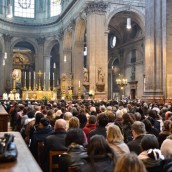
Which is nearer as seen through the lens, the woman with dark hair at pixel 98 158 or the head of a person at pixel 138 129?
the woman with dark hair at pixel 98 158

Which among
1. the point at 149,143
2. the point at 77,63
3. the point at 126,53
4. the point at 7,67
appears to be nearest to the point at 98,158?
the point at 149,143

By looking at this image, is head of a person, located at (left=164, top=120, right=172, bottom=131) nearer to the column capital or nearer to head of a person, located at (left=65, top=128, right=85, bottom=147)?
head of a person, located at (left=65, top=128, right=85, bottom=147)

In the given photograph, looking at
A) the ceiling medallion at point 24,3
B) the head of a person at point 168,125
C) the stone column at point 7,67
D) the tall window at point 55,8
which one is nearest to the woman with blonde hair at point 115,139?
the head of a person at point 168,125

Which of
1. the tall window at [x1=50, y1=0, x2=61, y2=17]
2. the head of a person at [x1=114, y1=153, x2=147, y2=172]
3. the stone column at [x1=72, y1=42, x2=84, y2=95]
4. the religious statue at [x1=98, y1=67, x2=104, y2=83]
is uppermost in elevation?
the tall window at [x1=50, y1=0, x2=61, y2=17]

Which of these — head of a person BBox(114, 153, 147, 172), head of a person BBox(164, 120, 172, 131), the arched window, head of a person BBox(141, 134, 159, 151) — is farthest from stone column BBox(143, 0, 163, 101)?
the arched window

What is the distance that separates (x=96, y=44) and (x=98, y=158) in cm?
2432

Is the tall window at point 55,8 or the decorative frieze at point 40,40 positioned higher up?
the tall window at point 55,8

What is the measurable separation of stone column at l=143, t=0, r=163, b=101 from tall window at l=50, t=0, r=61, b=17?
23929mm

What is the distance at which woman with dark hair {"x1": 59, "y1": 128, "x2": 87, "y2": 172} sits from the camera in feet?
12.8

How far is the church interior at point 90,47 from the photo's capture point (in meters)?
19.3

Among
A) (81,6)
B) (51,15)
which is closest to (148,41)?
(81,6)

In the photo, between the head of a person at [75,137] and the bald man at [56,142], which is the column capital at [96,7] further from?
the head of a person at [75,137]

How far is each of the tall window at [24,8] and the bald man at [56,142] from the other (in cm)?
3917

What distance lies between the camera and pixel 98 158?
336 cm
